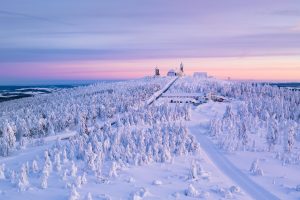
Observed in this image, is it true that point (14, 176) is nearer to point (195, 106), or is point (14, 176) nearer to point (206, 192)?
point (206, 192)

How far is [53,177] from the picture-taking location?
1077 inches

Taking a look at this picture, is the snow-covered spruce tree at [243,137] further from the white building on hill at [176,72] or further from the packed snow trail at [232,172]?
the white building on hill at [176,72]

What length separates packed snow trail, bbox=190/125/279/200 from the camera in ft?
79.3

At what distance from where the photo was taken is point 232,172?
29.2 m

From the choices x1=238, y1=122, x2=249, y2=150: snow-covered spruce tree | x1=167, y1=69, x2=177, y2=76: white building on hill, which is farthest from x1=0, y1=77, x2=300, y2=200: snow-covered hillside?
x1=167, y1=69, x2=177, y2=76: white building on hill

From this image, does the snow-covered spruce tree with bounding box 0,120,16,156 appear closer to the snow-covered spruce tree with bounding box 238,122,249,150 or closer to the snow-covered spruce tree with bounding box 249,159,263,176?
the snow-covered spruce tree with bounding box 238,122,249,150

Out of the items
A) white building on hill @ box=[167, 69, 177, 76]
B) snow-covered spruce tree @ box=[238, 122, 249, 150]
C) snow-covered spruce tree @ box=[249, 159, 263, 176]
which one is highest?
white building on hill @ box=[167, 69, 177, 76]

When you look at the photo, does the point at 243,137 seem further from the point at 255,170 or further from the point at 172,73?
the point at 172,73

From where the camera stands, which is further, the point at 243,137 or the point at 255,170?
the point at 243,137

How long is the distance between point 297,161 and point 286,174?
12.7 feet

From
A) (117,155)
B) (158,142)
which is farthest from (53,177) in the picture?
(158,142)

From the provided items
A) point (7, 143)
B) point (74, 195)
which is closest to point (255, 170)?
point (74, 195)

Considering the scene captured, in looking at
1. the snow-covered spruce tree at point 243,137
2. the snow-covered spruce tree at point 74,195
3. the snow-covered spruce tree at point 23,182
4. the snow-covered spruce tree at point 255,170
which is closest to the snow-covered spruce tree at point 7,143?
the snow-covered spruce tree at point 23,182

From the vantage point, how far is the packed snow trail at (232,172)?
24172mm
